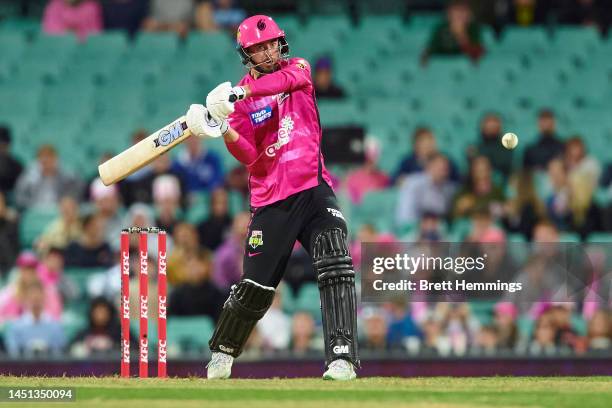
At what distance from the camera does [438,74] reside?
55.2 ft

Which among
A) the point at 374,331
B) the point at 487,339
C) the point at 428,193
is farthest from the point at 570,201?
the point at 374,331

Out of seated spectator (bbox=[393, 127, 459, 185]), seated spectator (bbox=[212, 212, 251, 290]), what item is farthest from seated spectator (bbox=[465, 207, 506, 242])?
seated spectator (bbox=[212, 212, 251, 290])

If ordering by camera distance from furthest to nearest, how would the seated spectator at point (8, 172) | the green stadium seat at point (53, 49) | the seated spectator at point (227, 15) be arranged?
the seated spectator at point (227, 15), the green stadium seat at point (53, 49), the seated spectator at point (8, 172)

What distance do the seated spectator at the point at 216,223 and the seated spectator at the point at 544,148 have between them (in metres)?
3.24

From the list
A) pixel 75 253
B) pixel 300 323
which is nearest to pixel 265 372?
pixel 300 323

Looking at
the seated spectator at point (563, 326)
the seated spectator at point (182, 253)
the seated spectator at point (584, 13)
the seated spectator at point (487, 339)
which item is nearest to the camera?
the seated spectator at point (563, 326)

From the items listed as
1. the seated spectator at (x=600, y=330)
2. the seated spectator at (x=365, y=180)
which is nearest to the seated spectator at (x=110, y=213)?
the seated spectator at (x=365, y=180)

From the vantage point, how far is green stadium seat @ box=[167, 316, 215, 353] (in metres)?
12.7

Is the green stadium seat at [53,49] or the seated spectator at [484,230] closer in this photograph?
the seated spectator at [484,230]

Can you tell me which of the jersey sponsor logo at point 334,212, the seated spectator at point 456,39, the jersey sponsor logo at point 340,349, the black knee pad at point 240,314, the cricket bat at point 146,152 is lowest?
the jersey sponsor logo at point 340,349

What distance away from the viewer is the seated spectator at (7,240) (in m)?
13.6

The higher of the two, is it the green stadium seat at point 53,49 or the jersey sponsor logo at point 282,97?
the green stadium seat at point 53,49

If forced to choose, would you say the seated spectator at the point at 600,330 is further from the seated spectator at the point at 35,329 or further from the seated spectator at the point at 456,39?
the seated spectator at the point at 456,39

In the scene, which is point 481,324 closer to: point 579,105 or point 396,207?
point 396,207
